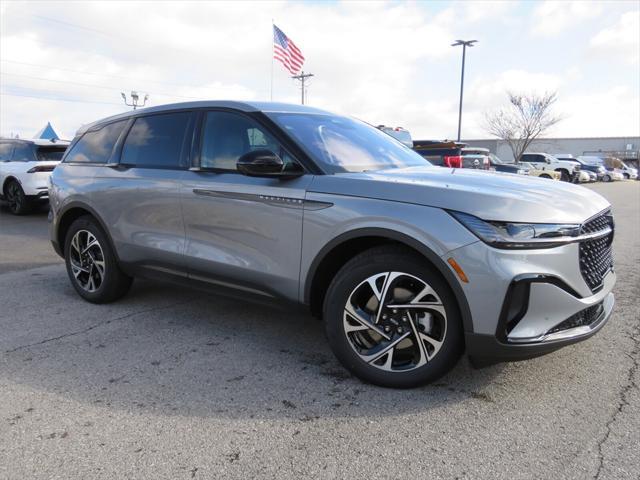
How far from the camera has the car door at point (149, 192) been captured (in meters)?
4.11

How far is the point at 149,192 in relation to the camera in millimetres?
4246

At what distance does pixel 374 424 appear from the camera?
8.98 ft

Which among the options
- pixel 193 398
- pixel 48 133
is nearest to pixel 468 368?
pixel 193 398

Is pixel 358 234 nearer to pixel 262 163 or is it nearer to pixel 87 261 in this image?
pixel 262 163

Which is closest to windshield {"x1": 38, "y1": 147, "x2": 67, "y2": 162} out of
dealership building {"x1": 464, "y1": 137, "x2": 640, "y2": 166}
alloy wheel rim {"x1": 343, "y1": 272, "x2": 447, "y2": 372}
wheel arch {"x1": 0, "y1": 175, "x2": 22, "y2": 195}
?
wheel arch {"x1": 0, "y1": 175, "x2": 22, "y2": 195}

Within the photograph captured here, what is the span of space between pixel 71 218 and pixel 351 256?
317 cm

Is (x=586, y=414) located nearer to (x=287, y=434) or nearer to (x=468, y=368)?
(x=468, y=368)

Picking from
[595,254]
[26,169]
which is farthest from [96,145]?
[26,169]

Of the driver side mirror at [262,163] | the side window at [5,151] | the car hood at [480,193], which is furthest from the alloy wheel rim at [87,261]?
the side window at [5,151]

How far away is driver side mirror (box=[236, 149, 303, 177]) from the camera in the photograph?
3309 millimetres

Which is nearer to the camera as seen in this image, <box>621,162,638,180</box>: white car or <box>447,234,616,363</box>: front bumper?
<box>447,234,616,363</box>: front bumper

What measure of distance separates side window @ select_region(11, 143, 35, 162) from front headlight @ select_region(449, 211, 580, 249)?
11487 mm

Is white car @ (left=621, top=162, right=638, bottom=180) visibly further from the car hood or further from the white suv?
the car hood

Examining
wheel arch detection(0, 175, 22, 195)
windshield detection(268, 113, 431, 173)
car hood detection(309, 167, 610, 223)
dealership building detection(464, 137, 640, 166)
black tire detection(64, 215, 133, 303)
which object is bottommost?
black tire detection(64, 215, 133, 303)
